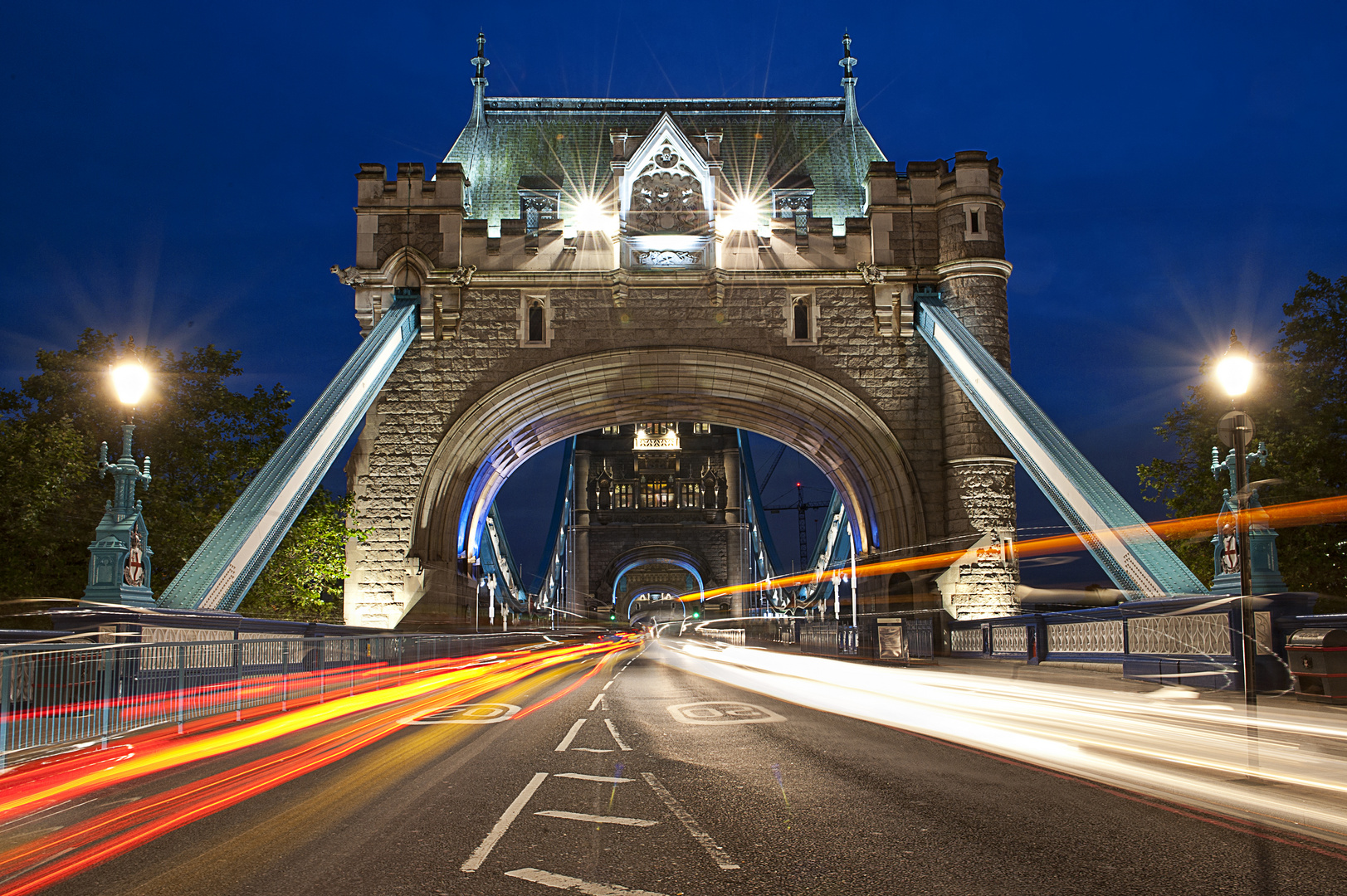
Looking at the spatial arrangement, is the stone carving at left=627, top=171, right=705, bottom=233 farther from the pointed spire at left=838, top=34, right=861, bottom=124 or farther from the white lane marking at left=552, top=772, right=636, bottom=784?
the white lane marking at left=552, top=772, right=636, bottom=784

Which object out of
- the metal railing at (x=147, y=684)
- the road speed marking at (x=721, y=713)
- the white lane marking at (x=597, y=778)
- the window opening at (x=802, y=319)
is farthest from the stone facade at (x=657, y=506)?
the white lane marking at (x=597, y=778)

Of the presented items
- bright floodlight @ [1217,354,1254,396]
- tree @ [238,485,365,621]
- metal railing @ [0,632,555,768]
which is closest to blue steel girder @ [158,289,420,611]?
tree @ [238,485,365,621]

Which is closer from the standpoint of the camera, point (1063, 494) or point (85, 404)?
point (1063, 494)

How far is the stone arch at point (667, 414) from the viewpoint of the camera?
75.5 feet

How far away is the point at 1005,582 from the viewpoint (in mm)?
21625

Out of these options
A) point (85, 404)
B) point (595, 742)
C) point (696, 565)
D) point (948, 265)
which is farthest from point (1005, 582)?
point (696, 565)

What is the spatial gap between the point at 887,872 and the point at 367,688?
11.6 metres

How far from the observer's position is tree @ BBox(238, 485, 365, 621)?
848 inches

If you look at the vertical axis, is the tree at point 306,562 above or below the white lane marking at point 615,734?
above

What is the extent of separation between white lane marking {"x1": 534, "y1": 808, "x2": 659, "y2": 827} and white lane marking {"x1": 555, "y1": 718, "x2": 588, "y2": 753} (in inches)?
92.2

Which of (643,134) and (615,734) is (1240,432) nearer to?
(615,734)

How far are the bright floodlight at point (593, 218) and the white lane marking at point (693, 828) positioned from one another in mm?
19050

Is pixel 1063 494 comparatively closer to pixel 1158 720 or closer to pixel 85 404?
pixel 1158 720

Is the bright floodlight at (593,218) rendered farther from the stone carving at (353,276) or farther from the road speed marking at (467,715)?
the road speed marking at (467,715)
